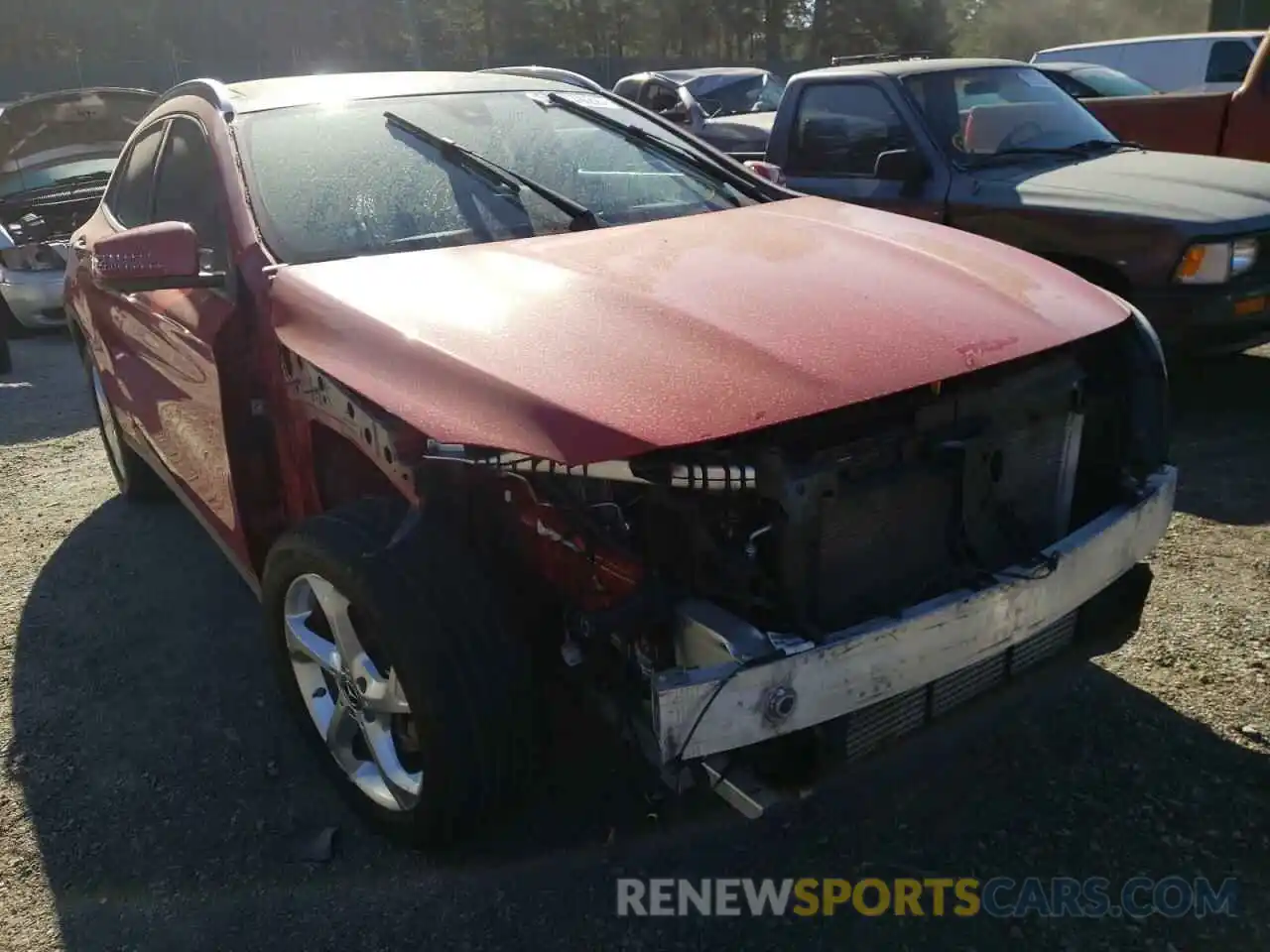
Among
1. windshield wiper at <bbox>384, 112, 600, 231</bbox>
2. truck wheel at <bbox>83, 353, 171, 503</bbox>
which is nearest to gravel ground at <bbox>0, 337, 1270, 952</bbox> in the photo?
truck wheel at <bbox>83, 353, 171, 503</bbox>

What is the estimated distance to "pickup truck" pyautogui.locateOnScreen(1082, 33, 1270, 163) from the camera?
23.7 feet

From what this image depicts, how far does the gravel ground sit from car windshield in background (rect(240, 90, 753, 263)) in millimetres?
1454

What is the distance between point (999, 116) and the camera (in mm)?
5930

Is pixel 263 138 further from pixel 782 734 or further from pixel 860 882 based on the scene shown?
pixel 860 882

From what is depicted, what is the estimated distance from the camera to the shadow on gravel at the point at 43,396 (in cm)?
629

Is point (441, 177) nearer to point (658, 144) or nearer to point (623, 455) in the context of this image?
point (658, 144)

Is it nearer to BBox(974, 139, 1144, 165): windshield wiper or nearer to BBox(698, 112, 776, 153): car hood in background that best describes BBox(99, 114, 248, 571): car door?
BBox(974, 139, 1144, 165): windshield wiper

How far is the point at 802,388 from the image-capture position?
2059 mm

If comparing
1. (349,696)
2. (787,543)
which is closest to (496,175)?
(349,696)

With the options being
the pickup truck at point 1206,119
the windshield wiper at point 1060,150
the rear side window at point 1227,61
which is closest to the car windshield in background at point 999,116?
the windshield wiper at point 1060,150

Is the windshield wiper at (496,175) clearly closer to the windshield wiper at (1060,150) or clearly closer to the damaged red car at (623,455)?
the damaged red car at (623,455)

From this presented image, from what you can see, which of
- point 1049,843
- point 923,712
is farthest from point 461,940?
point 1049,843

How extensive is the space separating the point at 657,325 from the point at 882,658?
844 mm

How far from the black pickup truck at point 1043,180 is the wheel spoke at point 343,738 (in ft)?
13.4
